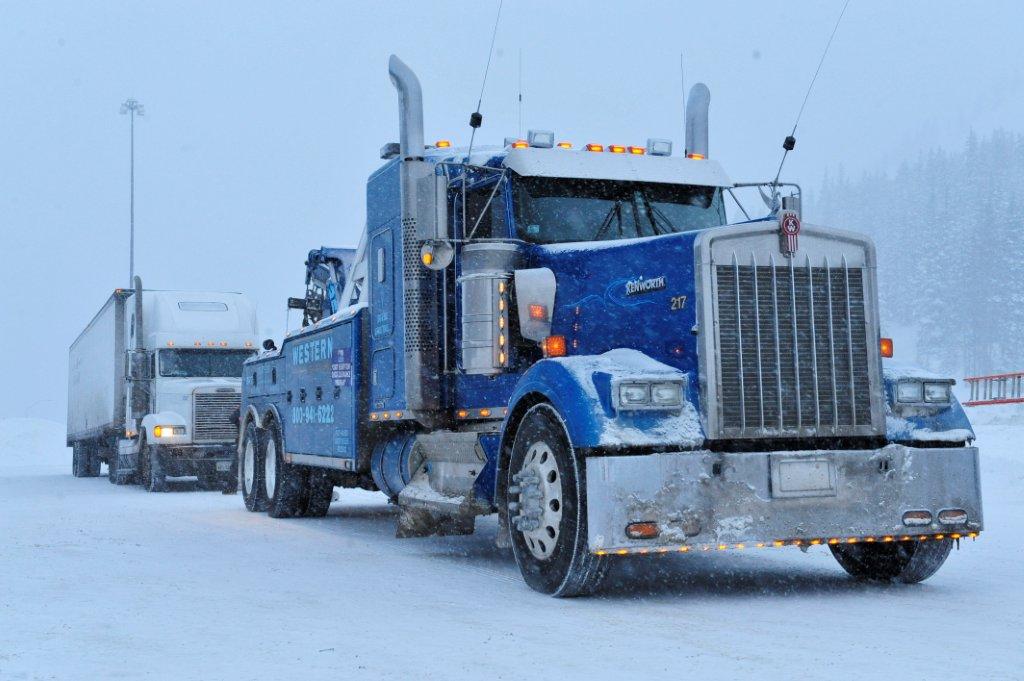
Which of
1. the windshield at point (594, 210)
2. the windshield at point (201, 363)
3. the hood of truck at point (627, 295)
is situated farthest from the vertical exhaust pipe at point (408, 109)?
the windshield at point (201, 363)

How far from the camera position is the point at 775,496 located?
7.48m

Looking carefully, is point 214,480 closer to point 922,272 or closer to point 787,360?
point 787,360

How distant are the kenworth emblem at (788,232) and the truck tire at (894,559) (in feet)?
7.13

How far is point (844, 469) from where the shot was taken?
25.1ft

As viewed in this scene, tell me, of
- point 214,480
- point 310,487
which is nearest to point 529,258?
point 310,487

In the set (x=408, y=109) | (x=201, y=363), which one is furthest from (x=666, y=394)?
(x=201, y=363)

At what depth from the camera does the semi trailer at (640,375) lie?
745cm

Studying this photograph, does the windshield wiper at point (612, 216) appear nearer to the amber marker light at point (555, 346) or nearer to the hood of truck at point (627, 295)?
the hood of truck at point (627, 295)

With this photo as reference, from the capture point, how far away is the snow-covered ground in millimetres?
5746

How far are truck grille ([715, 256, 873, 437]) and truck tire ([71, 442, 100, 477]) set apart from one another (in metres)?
24.0

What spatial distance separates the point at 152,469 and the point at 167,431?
70cm

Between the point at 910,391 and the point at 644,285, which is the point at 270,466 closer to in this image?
the point at 644,285

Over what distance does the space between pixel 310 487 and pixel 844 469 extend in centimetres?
850

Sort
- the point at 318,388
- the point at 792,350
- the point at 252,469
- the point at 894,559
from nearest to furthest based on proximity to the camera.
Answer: the point at 792,350, the point at 894,559, the point at 318,388, the point at 252,469
